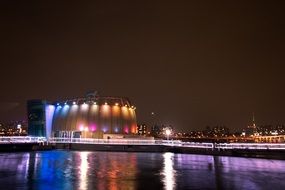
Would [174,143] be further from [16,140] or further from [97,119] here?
[97,119]

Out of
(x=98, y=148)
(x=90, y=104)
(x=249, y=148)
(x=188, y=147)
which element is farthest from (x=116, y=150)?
(x=90, y=104)

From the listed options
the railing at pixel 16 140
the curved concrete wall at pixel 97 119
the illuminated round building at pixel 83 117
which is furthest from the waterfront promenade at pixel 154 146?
the curved concrete wall at pixel 97 119

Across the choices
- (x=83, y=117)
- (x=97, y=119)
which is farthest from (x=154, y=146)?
(x=83, y=117)

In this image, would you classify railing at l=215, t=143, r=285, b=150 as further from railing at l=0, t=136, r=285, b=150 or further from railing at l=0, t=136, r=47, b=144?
railing at l=0, t=136, r=47, b=144

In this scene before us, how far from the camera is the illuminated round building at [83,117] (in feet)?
352

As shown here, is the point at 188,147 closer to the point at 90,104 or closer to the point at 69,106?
the point at 90,104

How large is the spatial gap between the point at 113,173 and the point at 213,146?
31.3 meters

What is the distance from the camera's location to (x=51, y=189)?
776 inches

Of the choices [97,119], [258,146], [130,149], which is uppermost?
[97,119]

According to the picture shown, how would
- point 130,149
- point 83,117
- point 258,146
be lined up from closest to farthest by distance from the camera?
point 258,146, point 130,149, point 83,117

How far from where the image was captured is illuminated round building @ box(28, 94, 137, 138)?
107312 mm

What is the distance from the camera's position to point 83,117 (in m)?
109

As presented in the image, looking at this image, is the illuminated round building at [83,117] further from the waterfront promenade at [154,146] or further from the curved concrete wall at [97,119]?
the waterfront promenade at [154,146]

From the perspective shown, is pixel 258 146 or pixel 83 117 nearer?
pixel 258 146
